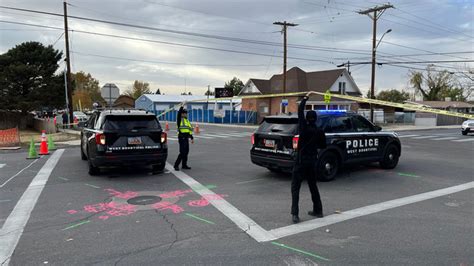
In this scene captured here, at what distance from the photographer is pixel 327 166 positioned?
28.5ft

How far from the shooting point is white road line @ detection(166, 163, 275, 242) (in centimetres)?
505

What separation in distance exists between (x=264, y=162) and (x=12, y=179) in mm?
6022

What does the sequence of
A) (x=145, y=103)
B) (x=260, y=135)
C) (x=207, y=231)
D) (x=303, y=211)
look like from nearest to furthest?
1. (x=207, y=231)
2. (x=303, y=211)
3. (x=260, y=135)
4. (x=145, y=103)

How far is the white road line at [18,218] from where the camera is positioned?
4.55 meters

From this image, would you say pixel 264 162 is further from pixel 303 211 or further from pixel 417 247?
pixel 417 247

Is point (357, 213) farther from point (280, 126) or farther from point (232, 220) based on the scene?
point (280, 126)

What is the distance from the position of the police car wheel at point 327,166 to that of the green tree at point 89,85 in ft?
369

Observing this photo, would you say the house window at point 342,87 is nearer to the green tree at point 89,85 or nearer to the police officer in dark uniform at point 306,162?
the police officer in dark uniform at point 306,162

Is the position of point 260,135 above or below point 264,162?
above

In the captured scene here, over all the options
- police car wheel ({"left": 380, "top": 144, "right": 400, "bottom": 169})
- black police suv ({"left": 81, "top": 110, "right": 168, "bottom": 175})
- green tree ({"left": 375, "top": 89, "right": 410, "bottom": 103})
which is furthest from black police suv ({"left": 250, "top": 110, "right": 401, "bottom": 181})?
green tree ({"left": 375, "top": 89, "right": 410, "bottom": 103})

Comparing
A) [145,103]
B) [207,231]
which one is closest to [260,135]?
[207,231]

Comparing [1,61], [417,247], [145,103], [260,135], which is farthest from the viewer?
[145,103]

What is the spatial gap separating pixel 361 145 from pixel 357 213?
372 cm

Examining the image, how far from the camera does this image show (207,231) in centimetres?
518
